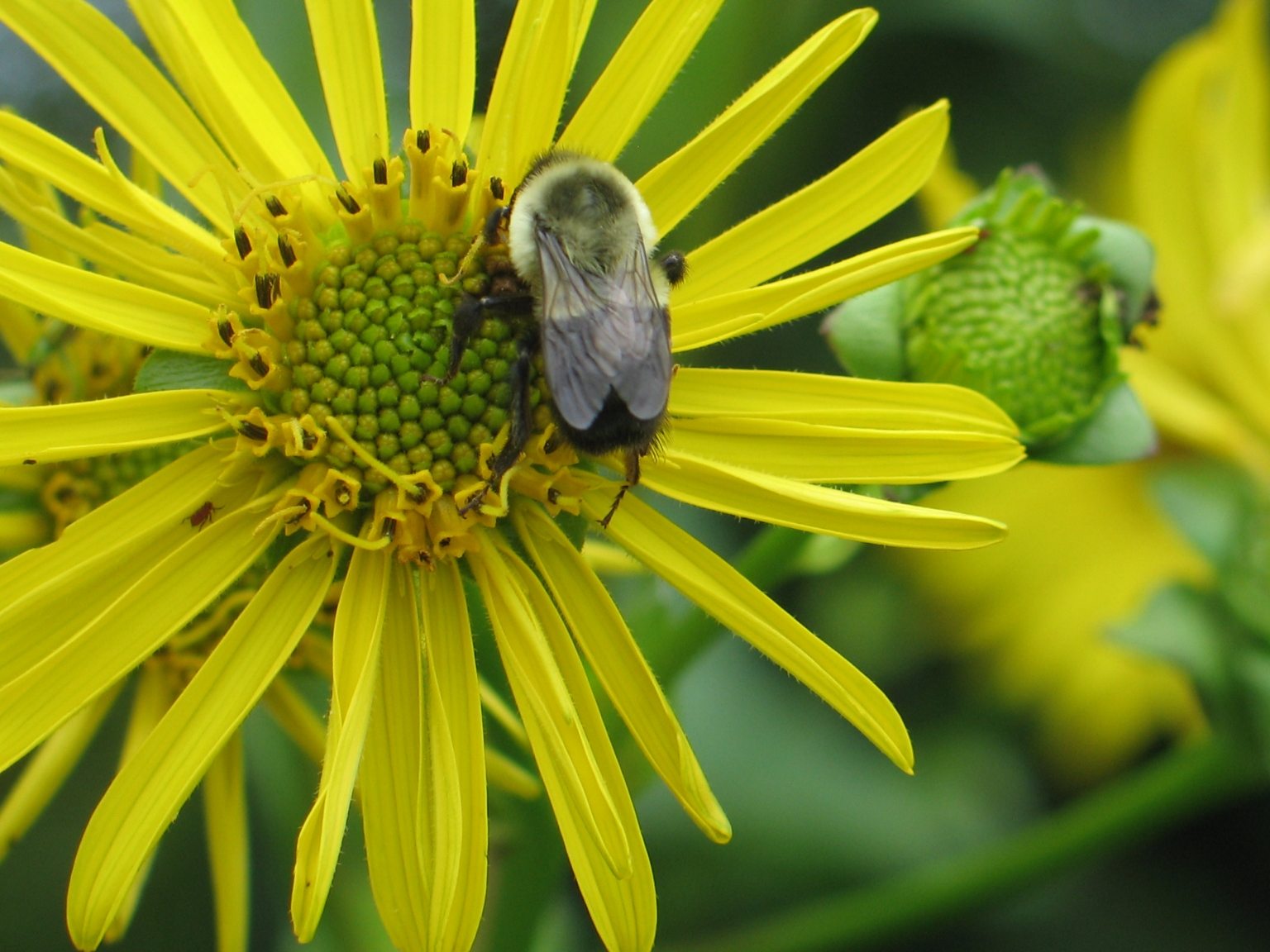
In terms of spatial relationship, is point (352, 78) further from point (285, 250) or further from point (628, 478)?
point (628, 478)

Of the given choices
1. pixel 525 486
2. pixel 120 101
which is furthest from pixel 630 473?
pixel 120 101

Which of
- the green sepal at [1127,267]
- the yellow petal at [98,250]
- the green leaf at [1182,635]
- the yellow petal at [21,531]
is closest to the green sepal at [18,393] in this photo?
the yellow petal at [21,531]

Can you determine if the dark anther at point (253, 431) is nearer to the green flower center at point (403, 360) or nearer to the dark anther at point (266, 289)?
the green flower center at point (403, 360)

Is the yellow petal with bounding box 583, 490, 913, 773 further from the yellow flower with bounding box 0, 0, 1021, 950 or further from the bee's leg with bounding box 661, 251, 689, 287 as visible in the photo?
the bee's leg with bounding box 661, 251, 689, 287

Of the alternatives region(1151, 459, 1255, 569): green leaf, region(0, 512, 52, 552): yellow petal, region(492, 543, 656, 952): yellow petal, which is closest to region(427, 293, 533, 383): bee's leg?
region(492, 543, 656, 952): yellow petal

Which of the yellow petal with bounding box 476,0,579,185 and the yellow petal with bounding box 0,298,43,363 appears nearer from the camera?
the yellow petal with bounding box 476,0,579,185

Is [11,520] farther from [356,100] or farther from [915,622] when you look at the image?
[915,622]
